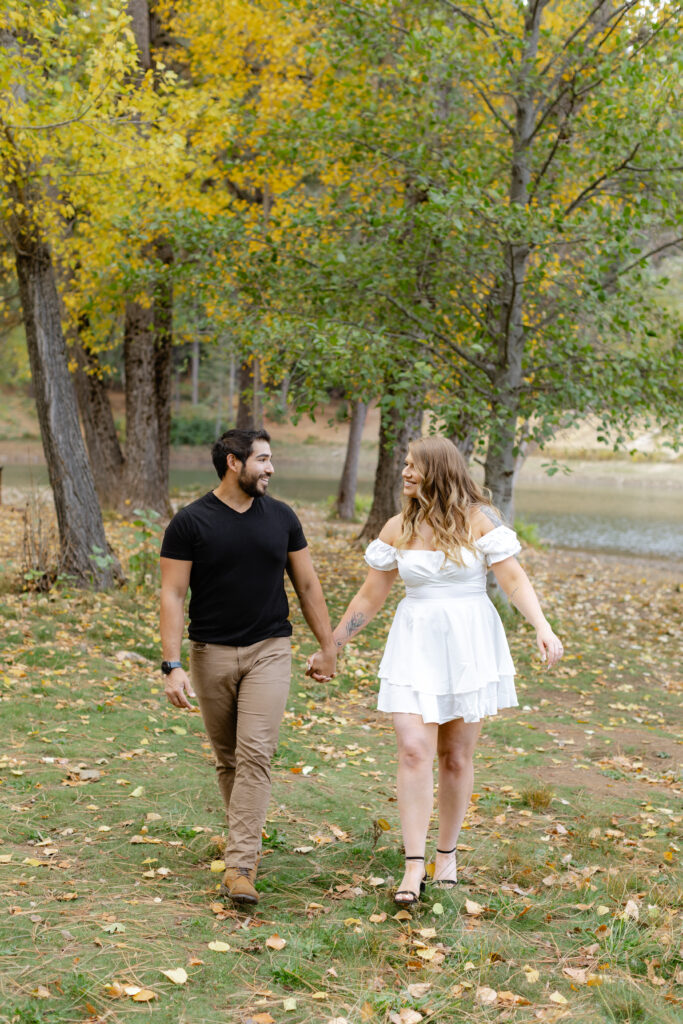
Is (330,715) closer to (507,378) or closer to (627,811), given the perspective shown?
(627,811)

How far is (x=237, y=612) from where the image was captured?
427 cm

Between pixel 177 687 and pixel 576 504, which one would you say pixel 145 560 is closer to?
pixel 177 687

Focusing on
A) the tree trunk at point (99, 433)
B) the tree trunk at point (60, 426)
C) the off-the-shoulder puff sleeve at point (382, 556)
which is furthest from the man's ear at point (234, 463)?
the tree trunk at point (99, 433)

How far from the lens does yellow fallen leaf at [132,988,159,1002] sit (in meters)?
3.16

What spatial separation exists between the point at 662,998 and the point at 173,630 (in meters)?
2.36

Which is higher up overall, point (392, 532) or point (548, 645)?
point (392, 532)

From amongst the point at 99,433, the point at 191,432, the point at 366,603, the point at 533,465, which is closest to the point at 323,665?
the point at 366,603

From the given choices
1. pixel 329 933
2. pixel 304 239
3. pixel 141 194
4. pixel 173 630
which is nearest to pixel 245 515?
pixel 173 630

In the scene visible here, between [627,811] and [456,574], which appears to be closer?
[456,574]

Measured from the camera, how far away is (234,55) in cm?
1423

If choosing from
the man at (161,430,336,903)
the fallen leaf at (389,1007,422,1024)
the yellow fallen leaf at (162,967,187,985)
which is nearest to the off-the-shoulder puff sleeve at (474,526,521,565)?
the man at (161,430,336,903)

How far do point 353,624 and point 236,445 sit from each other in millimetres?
984

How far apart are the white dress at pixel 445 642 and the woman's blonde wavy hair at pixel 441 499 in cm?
8

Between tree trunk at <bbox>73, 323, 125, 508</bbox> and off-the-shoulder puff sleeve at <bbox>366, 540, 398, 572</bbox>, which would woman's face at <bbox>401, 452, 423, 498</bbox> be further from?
tree trunk at <bbox>73, 323, 125, 508</bbox>
